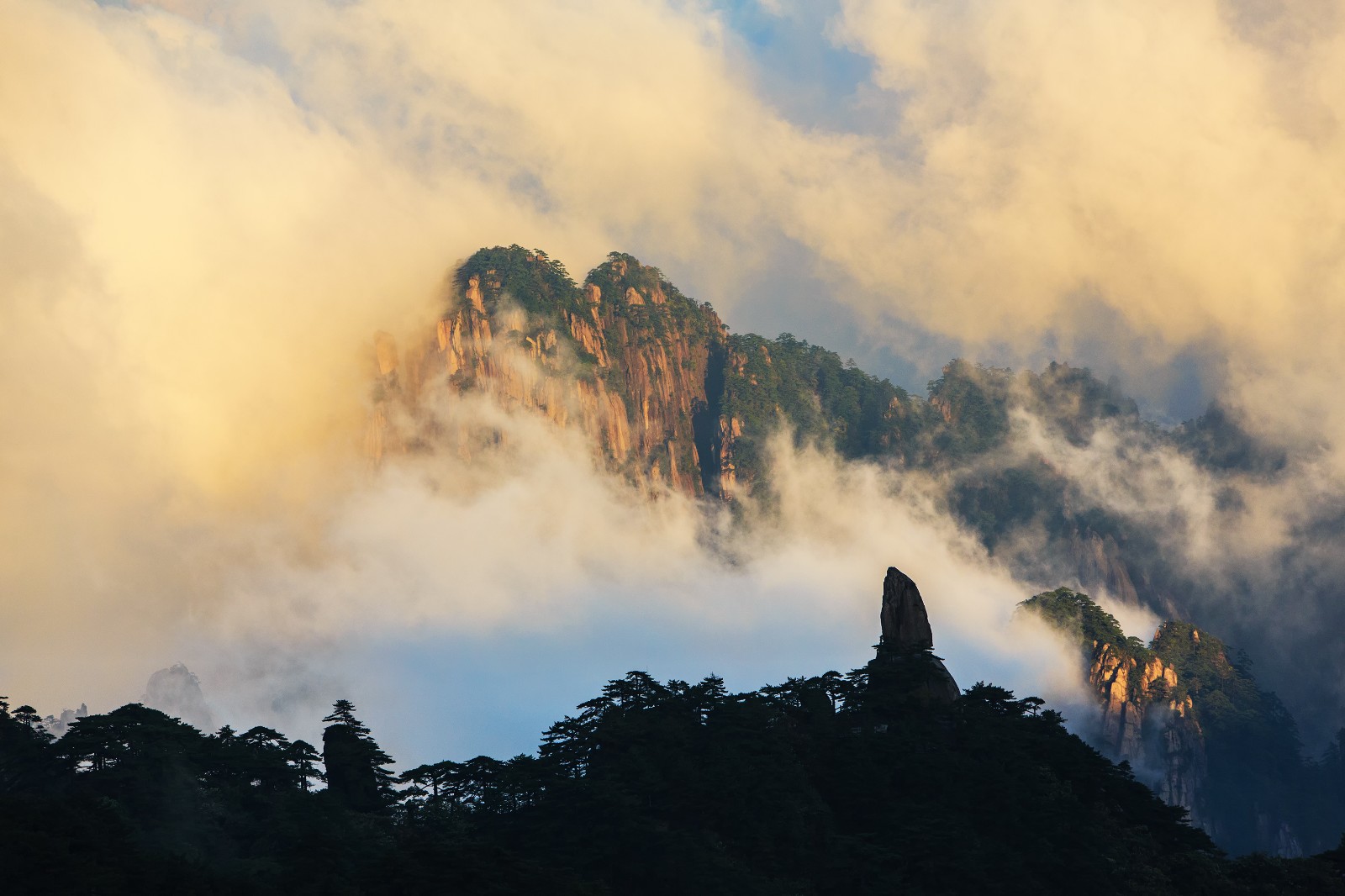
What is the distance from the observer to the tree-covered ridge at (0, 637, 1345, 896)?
234 ft

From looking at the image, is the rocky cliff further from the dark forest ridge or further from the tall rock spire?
the dark forest ridge

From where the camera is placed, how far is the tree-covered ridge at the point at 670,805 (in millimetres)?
71375

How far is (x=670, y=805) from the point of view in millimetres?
81688

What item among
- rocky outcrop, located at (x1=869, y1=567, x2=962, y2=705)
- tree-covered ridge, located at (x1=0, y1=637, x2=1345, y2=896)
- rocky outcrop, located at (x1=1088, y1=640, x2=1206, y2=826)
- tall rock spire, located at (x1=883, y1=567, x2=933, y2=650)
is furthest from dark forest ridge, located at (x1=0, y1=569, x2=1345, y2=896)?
rocky outcrop, located at (x1=1088, y1=640, x2=1206, y2=826)

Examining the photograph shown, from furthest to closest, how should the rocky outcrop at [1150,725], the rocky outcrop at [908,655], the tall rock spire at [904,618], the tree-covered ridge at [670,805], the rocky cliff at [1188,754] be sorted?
1. the rocky outcrop at [1150,725]
2. the rocky cliff at [1188,754]
3. the tall rock spire at [904,618]
4. the rocky outcrop at [908,655]
5. the tree-covered ridge at [670,805]

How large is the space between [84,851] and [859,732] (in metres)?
46.6

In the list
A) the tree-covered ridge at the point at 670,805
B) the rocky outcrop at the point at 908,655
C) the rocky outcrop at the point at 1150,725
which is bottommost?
the tree-covered ridge at the point at 670,805

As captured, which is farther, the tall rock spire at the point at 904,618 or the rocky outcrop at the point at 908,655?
the tall rock spire at the point at 904,618

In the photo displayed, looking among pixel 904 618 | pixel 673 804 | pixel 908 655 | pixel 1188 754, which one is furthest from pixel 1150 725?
pixel 673 804

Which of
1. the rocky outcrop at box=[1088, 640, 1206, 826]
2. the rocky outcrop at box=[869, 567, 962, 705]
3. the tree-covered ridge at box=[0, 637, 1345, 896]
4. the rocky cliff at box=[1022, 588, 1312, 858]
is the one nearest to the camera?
the tree-covered ridge at box=[0, 637, 1345, 896]

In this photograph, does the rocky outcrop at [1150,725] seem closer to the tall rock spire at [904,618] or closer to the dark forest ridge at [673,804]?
the tall rock spire at [904,618]

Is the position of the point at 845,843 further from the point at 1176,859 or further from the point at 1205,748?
the point at 1205,748

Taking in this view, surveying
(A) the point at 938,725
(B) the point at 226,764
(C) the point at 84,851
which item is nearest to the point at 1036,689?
(A) the point at 938,725

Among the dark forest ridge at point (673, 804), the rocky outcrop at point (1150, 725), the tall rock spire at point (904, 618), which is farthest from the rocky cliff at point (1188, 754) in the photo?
the dark forest ridge at point (673, 804)
